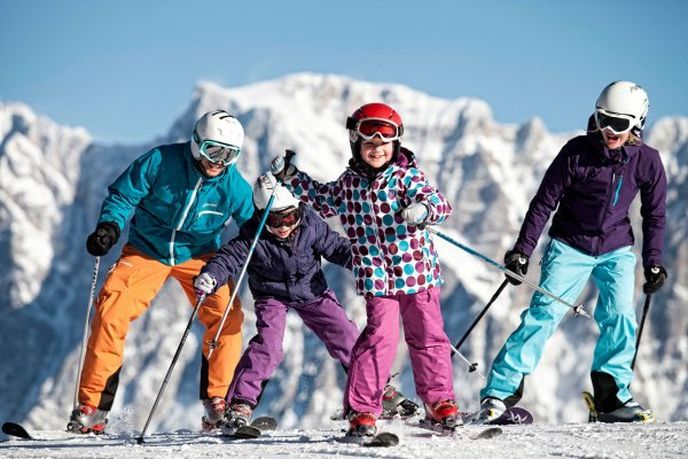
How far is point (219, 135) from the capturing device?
26.7 ft

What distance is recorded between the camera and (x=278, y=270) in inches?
324

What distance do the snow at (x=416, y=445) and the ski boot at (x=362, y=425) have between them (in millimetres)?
148

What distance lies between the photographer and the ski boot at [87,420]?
27.0 feet

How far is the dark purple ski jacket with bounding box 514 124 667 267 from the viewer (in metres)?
8.12

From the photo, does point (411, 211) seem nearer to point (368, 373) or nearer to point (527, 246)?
point (368, 373)

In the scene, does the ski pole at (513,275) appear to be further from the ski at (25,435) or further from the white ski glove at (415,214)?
the ski at (25,435)

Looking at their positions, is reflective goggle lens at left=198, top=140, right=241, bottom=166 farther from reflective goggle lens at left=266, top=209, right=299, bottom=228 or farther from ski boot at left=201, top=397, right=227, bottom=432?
ski boot at left=201, top=397, right=227, bottom=432

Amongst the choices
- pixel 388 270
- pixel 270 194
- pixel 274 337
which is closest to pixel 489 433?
pixel 388 270

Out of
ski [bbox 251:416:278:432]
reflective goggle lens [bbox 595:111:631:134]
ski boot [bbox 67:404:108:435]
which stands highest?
reflective goggle lens [bbox 595:111:631:134]

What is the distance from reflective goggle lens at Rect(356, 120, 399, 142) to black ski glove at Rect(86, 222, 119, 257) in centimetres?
247

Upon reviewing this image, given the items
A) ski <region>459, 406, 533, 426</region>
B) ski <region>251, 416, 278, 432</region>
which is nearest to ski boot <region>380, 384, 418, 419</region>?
ski <region>459, 406, 533, 426</region>

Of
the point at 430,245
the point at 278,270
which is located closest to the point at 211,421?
the point at 278,270

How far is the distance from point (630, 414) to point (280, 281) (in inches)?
128

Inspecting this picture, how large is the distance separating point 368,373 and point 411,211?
121cm
